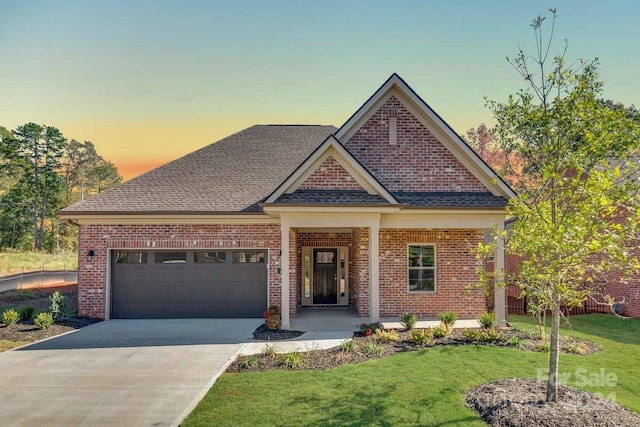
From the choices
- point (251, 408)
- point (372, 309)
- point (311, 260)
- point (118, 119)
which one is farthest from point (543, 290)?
point (118, 119)

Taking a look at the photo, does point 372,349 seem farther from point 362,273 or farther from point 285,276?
point 362,273

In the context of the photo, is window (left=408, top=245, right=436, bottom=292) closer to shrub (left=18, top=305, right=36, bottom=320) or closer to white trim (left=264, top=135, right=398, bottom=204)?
white trim (left=264, top=135, right=398, bottom=204)

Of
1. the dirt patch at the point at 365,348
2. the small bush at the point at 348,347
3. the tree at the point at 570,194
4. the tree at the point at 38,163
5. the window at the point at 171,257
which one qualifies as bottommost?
the dirt patch at the point at 365,348

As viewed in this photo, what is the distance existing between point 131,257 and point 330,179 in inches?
279

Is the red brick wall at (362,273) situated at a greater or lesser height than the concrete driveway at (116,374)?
greater

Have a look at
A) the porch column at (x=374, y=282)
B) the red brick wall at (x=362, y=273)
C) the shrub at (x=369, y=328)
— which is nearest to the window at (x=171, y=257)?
the red brick wall at (x=362, y=273)

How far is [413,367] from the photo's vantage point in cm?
749

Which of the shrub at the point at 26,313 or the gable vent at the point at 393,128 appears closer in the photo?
the shrub at the point at 26,313

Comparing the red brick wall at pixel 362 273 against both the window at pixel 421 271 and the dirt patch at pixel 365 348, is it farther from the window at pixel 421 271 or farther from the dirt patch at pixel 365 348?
the dirt patch at pixel 365 348

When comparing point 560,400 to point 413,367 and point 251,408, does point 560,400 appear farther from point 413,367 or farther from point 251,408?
point 251,408

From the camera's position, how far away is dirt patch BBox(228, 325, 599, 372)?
780cm

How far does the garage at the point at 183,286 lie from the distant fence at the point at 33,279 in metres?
12.0

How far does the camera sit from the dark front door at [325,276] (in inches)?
602

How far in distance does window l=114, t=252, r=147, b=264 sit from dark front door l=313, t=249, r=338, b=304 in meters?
5.96
